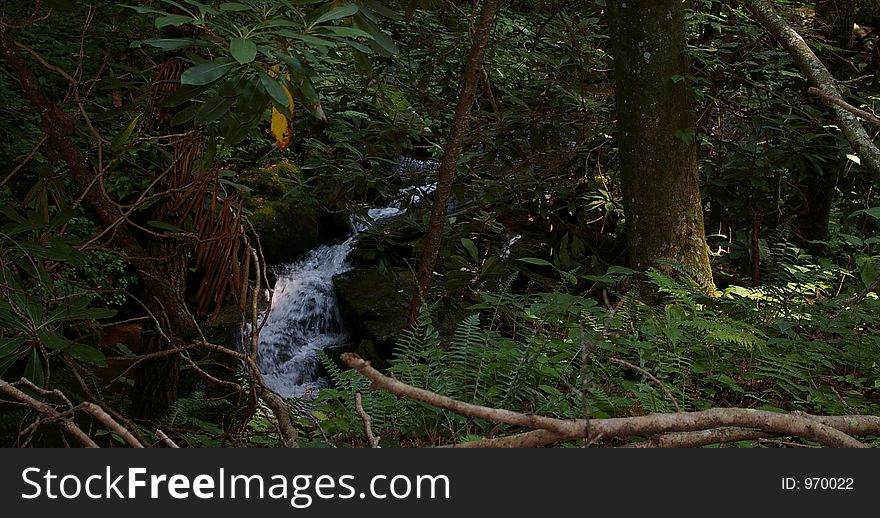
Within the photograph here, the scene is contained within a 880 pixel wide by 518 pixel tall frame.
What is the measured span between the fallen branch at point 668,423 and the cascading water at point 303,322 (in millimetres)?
5759

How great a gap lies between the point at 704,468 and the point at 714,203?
13.0 ft

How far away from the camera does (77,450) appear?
1.82 meters

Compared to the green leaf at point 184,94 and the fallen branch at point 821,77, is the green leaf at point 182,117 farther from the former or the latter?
the fallen branch at point 821,77

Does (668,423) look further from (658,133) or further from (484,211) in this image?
(484,211)

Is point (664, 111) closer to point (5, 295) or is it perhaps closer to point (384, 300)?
point (5, 295)

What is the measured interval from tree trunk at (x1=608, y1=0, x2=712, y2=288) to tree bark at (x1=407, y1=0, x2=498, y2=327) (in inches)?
34.6

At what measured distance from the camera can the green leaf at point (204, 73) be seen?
2.16 metres

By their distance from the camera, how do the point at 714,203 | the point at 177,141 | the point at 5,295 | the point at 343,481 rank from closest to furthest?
the point at 343,481 → the point at 5,295 → the point at 177,141 → the point at 714,203

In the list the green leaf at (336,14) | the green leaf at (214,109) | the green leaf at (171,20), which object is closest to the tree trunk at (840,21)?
the green leaf at (336,14)

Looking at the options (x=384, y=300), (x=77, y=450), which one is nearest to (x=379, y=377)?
(x=77, y=450)

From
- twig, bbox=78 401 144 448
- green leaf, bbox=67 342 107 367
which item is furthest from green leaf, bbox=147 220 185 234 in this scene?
twig, bbox=78 401 144 448

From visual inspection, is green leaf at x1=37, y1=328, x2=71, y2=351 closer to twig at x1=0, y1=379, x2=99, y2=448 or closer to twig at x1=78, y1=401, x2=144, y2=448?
twig at x1=0, y1=379, x2=99, y2=448

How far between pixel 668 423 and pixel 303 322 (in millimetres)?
7038

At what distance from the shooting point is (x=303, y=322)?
8547 mm
